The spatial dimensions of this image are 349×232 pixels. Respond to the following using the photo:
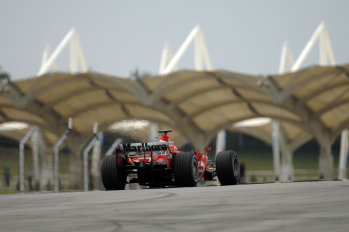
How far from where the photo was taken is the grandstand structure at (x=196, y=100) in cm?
4350

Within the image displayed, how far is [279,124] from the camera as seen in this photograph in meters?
55.6

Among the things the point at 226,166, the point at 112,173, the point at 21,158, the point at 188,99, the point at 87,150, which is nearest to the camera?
the point at 112,173

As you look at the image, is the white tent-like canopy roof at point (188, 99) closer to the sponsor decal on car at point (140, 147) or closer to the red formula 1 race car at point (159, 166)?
the red formula 1 race car at point (159, 166)

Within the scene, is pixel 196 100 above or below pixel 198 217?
above

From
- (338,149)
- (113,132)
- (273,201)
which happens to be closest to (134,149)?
(113,132)

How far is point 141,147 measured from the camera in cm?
1509

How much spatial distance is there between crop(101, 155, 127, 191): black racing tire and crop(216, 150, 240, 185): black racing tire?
2.39 metres

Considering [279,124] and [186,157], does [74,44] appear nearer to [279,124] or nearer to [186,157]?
[279,124]

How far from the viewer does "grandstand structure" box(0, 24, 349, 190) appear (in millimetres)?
43500

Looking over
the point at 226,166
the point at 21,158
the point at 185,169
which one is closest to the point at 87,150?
the point at 21,158

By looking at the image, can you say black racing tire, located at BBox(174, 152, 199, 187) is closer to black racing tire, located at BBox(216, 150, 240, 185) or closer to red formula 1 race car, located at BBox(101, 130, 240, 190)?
red formula 1 race car, located at BBox(101, 130, 240, 190)

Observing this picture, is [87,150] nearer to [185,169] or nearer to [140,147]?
[140,147]

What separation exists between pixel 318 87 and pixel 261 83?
16.1ft

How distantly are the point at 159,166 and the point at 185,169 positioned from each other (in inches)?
24.5
